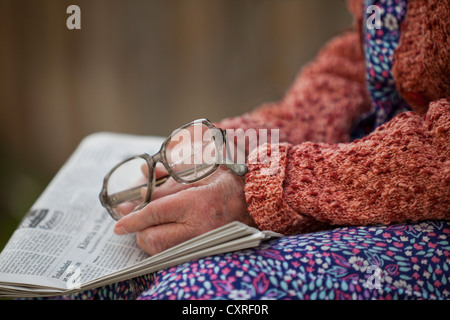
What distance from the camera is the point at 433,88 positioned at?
2.12ft

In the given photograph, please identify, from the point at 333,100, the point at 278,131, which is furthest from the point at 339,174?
the point at 333,100

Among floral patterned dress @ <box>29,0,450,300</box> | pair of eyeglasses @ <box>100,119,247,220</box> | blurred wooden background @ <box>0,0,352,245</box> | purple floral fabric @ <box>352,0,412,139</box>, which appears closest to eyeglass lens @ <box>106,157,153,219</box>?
pair of eyeglasses @ <box>100,119,247,220</box>

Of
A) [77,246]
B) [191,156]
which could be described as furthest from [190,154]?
[77,246]

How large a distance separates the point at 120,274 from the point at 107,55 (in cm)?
159

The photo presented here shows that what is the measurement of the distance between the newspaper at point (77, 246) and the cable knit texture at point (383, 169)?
73mm

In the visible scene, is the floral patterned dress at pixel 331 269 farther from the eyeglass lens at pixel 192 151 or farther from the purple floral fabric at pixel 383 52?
the purple floral fabric at pixel 383 52

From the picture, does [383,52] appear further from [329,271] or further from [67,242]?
[67,242]

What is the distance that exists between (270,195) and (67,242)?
34cm

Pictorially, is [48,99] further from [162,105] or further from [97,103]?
[162,105]

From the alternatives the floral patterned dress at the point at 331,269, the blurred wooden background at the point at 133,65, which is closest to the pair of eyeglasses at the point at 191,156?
the floral patterned dress at the point at 331,269

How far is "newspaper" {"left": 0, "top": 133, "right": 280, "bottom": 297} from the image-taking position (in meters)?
0.55

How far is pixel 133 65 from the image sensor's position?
2027 millimetres

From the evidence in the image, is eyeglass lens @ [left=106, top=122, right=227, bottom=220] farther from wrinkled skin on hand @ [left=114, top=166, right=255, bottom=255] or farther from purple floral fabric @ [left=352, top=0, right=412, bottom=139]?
purple floral fabric @ [left=352, top=0, right=412, bottom=139]

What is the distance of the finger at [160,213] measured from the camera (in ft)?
2.10
